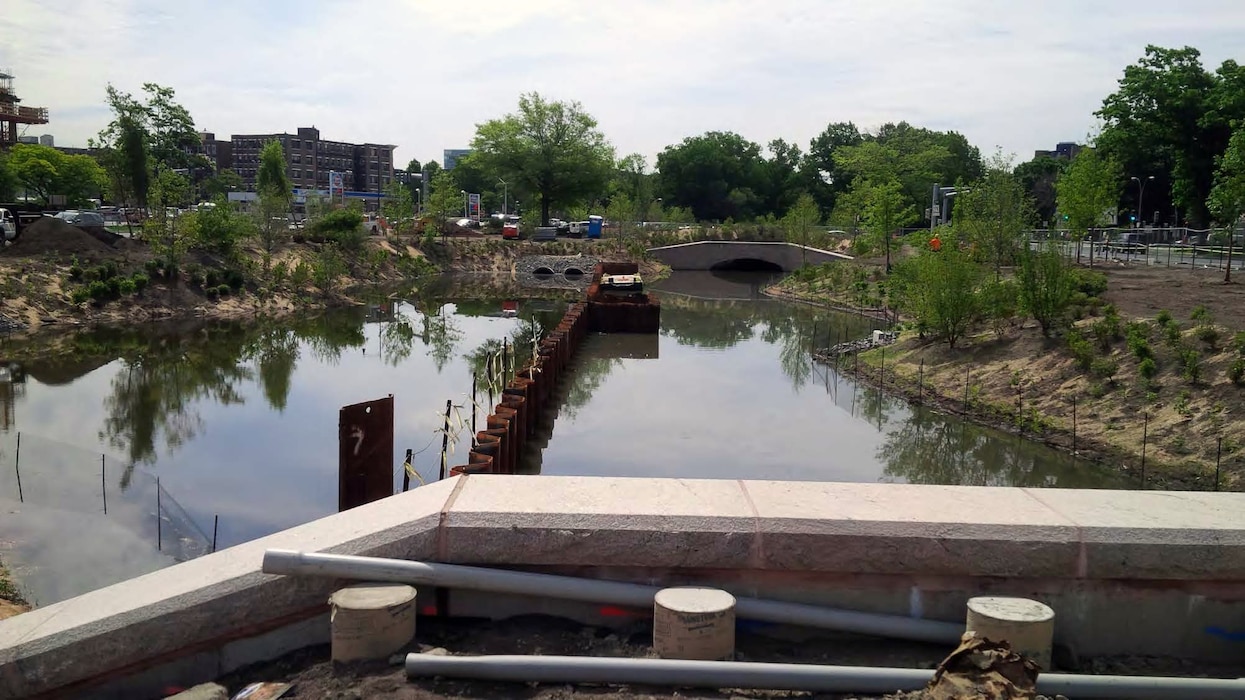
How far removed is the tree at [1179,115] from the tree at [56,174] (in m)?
81.0

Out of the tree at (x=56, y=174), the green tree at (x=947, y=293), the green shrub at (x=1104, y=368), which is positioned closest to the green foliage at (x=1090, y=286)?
the green tree at (x=947, y=293)

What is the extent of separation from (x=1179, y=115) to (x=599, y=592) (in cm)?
7213

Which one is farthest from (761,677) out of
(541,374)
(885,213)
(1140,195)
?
(1140,195)

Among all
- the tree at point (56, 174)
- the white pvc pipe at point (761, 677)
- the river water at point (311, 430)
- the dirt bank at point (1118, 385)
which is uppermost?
the tree at point (56, 174)

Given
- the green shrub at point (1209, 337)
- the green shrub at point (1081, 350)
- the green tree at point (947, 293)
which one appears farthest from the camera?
the green tree at point (947, 293)

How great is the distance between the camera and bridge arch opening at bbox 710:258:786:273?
83625 millimetres

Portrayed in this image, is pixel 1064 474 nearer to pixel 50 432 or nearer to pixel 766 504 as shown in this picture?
pixel 766 504

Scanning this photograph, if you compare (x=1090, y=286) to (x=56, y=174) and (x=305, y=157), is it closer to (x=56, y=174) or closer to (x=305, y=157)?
(x=56, y=174)

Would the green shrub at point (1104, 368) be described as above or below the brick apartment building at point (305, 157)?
below

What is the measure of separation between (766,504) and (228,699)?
2912mm

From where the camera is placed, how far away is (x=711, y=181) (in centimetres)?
12006

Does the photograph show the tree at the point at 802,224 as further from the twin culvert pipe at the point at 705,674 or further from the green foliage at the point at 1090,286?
the twin culvert pipe at the point at 705,674

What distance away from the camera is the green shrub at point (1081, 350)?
888 inches

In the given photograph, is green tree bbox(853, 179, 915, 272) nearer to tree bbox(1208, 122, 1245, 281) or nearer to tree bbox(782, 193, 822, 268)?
tree bbox(782, 193, 822, 268)
